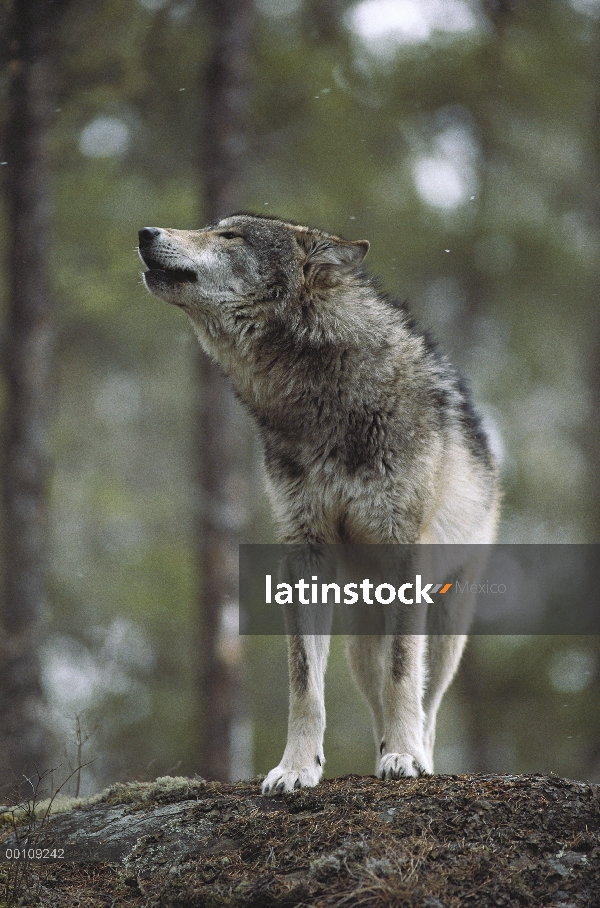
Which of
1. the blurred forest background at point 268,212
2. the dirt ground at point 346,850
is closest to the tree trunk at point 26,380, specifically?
the blurred forest background at point 268,212

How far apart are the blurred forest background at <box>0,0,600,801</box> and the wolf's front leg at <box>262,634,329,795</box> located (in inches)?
149

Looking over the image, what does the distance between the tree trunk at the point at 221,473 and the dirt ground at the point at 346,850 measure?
13.2ft

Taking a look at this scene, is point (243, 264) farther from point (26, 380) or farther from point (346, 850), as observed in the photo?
point (26, 380)

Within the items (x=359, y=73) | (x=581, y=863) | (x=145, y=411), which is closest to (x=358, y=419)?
(x=581, y=863)

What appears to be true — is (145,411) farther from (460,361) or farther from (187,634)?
(460,361)

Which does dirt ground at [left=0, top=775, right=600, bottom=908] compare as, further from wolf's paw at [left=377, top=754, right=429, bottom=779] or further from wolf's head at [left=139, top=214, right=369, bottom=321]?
wolf's head at [left=139, top=214, right=369, bottom=321]

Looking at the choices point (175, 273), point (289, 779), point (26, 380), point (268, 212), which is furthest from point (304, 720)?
point (268, 212)

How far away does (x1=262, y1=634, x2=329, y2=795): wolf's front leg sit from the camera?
3.64 metres

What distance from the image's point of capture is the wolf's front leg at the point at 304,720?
364 cm

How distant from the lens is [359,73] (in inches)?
406

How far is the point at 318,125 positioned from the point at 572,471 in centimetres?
529

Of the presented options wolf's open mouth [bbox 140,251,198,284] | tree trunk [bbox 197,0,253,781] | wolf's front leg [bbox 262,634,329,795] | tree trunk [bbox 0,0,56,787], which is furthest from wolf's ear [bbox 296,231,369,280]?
tree trunk [bbox 0,0,56,787]

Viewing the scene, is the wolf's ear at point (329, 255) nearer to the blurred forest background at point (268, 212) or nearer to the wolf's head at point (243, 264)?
the wolf's head at point (243, 264)

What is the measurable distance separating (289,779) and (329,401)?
1.64 m
